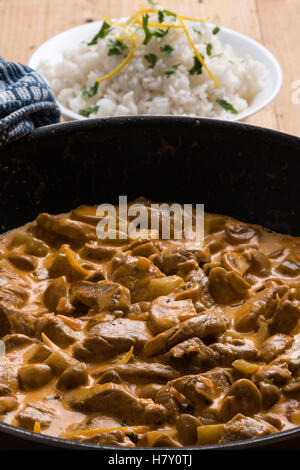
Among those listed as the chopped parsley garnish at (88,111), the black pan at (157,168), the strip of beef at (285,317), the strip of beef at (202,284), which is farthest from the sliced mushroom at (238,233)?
the chopped parsley garnish at (88,111)

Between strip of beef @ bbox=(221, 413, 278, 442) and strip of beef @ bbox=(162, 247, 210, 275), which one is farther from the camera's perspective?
strip of beef @ bbox=(162, 247, 210, 275)

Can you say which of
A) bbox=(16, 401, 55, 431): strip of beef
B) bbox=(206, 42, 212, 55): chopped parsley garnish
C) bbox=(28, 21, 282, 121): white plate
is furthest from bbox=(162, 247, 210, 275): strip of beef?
bbox=(206, 42, 212, 55): chopped parsley garnish

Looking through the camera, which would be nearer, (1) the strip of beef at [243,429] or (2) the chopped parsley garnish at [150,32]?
(1) the strip of beef at [243,429]

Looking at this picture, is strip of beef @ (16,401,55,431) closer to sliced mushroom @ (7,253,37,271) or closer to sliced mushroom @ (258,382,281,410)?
sliced mushroom @ (258,382,281,410)

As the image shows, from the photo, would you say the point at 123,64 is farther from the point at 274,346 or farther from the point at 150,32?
the point at 274,346

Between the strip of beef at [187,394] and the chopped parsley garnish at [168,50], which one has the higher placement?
the chopped parsley garnish at [168,50]

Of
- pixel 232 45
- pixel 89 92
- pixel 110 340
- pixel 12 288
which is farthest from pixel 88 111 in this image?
pixel 110 340

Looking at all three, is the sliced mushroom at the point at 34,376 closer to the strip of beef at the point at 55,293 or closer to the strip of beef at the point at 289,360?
the strip of beef at the point at 55,293
